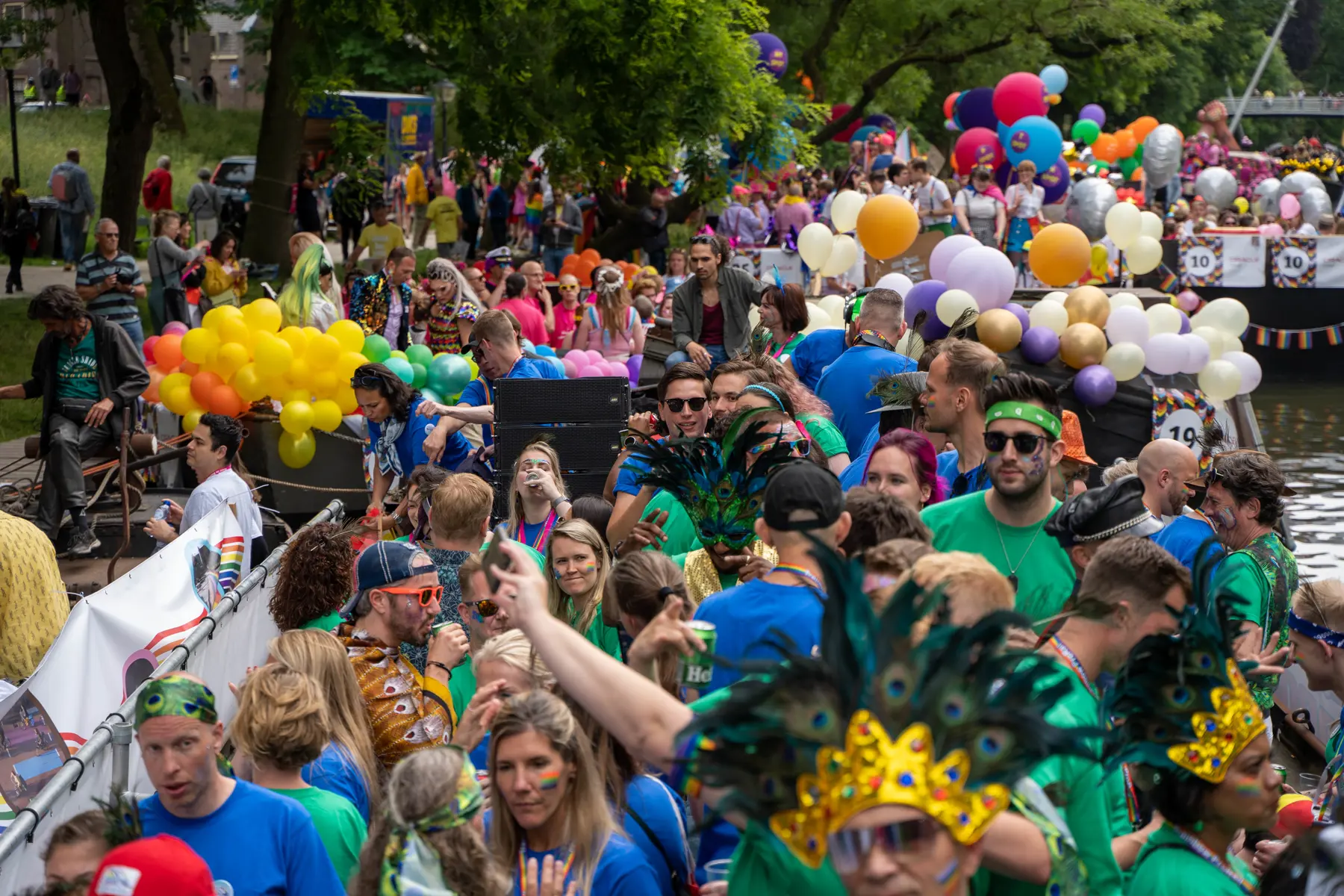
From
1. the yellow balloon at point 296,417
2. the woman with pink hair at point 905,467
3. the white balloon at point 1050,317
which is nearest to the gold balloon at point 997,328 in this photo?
the white balloon at point 1050,317

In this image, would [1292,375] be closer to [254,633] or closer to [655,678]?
[254,633]

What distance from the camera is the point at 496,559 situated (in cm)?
294

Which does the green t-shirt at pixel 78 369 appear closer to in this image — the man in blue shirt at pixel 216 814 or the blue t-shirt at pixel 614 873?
the man in blue shirt at pixel 216 814

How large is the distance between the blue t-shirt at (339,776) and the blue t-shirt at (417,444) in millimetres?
4314

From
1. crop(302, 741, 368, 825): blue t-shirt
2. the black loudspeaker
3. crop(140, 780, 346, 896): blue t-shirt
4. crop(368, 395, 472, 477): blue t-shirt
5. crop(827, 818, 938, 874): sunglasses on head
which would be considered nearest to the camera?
crop(827, 818, 938, 874): sunglasses on head

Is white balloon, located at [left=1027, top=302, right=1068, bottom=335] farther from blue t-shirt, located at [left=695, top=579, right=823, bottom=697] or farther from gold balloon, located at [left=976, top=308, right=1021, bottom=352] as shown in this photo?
blue t-shirt, located at [left=695, top=579, right=823, bottom=697]

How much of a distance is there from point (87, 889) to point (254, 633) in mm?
3593

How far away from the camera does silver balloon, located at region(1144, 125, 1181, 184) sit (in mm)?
27094

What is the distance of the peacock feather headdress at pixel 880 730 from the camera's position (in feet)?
7.55

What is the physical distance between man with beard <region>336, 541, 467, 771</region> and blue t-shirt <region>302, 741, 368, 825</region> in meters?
0.27

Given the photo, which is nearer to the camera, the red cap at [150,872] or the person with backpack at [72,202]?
the red cap at [150,872]

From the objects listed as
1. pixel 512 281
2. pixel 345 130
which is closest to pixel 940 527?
pixel 512 281

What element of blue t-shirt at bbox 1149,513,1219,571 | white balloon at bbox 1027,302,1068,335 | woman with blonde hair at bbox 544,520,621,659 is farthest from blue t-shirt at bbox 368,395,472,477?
white balloon at bbox 1027,302,1068,335

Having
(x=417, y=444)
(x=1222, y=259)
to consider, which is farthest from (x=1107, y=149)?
(x=417, y=444)
